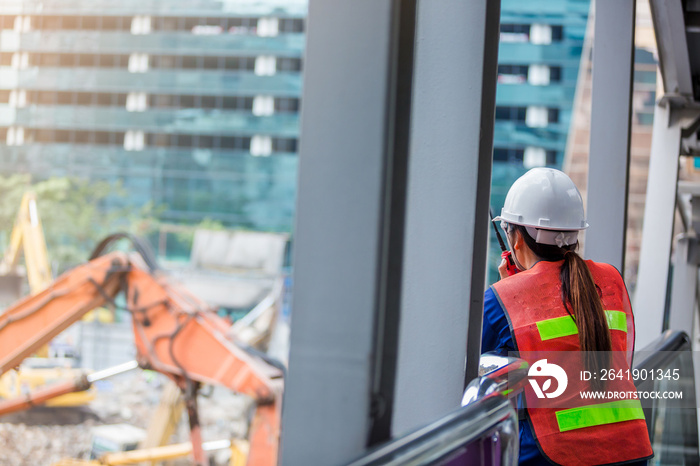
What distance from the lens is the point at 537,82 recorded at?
135ft

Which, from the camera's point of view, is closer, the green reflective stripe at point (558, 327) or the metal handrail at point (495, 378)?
the metal handrail at point (495, 378)

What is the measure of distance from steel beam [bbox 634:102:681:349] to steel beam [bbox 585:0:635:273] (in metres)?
2.11

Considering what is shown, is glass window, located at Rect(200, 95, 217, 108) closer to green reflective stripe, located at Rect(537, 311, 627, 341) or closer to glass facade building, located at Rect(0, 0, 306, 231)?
glass facade building, located at Rect(0, 0, 306, 231)

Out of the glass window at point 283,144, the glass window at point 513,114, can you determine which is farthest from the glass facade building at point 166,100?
the glass window at point 513,114

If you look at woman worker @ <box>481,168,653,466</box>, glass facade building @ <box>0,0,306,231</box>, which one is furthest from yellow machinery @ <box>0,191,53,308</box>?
glass facade building @ <box>0,0,306,231</box>

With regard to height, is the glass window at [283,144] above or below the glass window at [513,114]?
below

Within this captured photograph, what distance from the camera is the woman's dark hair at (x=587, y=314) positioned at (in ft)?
5.27

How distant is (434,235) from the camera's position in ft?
4.35

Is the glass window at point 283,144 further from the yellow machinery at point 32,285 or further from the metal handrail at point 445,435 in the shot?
the metal handrail at point 445,435

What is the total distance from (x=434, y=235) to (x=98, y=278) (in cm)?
671

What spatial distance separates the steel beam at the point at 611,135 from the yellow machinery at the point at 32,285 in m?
12.8

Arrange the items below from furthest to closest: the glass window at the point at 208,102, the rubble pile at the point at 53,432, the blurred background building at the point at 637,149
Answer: the glass window at the point at 208,102, the blurred background building at the point at 637,149, the rubble pile at the point at 53,432

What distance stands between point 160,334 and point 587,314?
617cm

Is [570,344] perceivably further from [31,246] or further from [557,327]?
[31,246]
